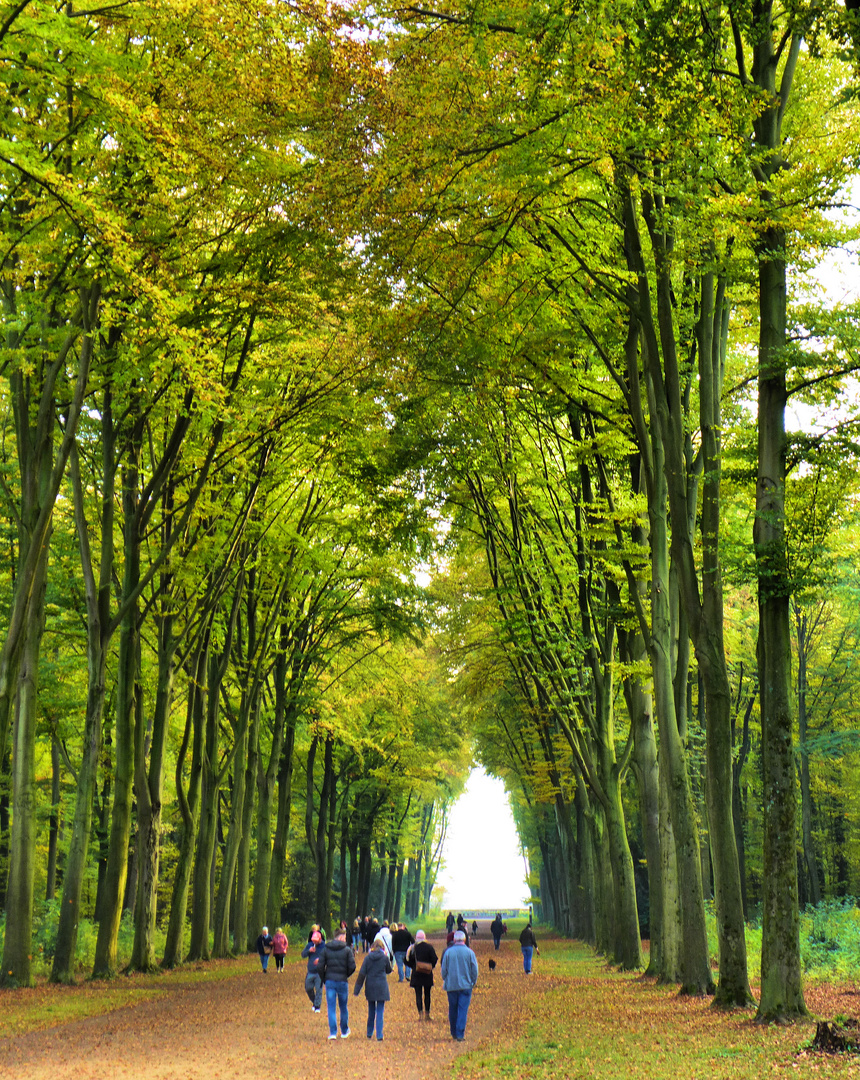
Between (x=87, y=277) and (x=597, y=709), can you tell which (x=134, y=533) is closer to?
(x=87, y=277)

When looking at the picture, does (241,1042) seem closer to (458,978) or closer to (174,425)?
(458,978)

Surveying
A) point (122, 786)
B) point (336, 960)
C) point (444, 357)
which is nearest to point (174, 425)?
point (444, 357)

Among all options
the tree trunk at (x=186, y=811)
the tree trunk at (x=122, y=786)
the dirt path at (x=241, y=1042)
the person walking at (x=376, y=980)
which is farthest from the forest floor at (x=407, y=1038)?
the tree trunk at (x=186, y=811)

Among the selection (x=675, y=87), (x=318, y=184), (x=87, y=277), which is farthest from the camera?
(x=87, y=277)

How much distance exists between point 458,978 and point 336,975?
158cm

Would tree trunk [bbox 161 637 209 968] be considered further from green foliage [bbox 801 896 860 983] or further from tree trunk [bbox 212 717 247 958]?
green foliage [bbox 801 896 860 983]

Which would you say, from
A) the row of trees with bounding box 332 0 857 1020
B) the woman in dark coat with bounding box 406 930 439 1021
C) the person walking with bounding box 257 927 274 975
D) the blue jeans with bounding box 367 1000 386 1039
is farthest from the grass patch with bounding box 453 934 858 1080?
the person walking with bounding box 257 927 274 975

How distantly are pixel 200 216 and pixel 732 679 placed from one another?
3180 centimetres

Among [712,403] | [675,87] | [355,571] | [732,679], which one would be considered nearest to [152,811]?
[355,571]

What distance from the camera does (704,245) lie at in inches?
456

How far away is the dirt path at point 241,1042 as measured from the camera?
32.0 feet

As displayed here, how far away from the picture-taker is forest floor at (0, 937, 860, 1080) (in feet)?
29.5

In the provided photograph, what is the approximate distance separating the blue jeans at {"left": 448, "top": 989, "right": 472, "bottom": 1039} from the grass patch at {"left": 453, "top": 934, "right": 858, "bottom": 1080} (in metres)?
0.54

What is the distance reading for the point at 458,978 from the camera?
12.2 metres
